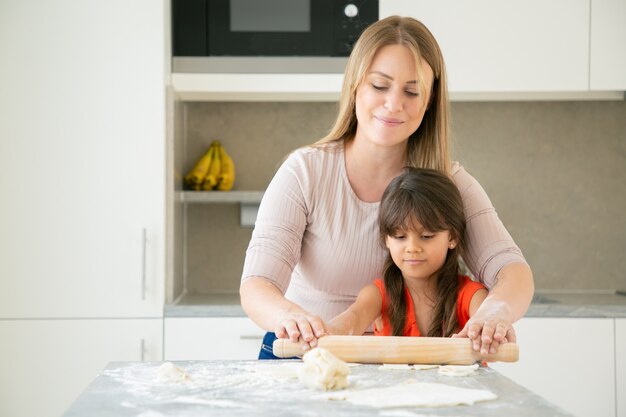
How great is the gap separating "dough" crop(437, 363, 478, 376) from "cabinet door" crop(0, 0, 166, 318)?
1.55 metres

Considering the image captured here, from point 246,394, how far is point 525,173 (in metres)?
2.35

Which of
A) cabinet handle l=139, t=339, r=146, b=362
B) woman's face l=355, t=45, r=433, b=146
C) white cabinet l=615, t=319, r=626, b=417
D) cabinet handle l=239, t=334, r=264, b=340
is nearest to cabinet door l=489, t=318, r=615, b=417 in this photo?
white cabinet l=615, t=319, r=626, b=417

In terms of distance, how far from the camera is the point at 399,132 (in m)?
1.74

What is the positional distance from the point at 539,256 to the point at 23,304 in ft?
6.12

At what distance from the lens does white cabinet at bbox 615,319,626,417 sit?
8.99 ft

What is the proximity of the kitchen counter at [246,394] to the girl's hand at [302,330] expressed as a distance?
43mm

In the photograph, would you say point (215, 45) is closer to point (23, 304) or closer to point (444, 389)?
point (23, 304)

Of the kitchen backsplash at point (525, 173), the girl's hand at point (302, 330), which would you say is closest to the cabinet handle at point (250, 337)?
the kitchen backsplash at point (525, 173)

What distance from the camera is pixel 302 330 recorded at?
1.37m

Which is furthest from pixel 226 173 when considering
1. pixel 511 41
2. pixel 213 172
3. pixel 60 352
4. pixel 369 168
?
pixel 369 168

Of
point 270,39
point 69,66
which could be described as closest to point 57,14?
point 69,66

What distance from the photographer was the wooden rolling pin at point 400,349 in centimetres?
134

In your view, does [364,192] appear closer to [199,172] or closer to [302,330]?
[302,330]

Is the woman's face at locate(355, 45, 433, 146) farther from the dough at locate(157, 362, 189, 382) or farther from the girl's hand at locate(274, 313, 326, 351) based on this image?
the dough at locate(157, 362, 189, 382)
